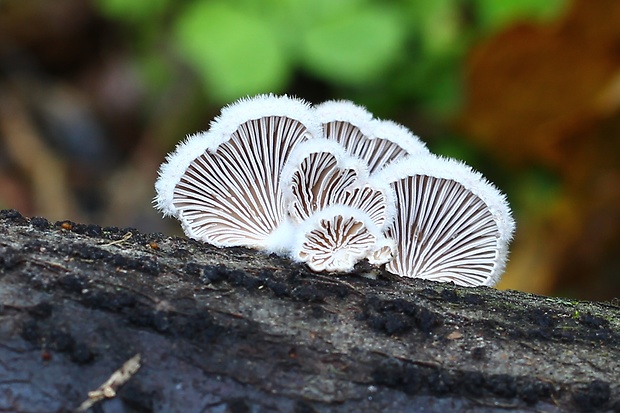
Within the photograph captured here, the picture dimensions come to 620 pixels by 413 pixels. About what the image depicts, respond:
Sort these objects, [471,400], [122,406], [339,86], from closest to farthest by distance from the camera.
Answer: [122,406] → [471,400] → [339,86]

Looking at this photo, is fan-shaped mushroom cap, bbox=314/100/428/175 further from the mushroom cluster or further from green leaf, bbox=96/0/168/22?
green leaf, bbox=96/0/168/22

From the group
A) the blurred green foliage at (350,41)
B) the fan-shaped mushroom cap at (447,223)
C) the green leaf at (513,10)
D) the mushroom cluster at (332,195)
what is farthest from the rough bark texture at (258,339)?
the green leaf at (513,10)

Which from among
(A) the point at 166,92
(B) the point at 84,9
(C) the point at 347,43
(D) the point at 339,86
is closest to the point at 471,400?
(C) the point at 347,43

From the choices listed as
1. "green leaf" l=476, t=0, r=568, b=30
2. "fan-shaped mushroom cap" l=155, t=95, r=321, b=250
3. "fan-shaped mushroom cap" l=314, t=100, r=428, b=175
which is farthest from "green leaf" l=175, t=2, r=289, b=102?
"fan-shaped mushroom cap" l=155, t=95, r=321, b=250

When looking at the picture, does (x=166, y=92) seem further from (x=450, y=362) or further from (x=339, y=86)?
(x=450, y=362)

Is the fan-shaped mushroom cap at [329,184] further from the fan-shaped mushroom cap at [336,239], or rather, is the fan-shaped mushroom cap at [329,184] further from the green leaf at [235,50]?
the green leaf at [235,50]

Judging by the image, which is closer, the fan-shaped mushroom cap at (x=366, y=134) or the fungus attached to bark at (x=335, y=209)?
the fungus attached to bark at (x=335, y=209)
